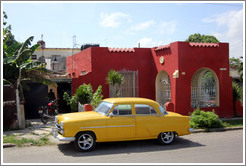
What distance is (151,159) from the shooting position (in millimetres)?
6867

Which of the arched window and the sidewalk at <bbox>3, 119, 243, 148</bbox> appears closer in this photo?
the sidewalk at <bbox>3, 119, 243, 148</bbox>

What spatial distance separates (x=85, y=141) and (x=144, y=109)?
212 centimetres

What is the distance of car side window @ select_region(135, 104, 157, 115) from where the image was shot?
27.7 feet

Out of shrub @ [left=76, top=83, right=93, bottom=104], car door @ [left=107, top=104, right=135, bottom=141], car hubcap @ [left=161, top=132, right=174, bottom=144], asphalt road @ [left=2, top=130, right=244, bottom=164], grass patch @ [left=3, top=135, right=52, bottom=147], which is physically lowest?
asphalt road @ [left=2, top=130, right=244, bottom=164]

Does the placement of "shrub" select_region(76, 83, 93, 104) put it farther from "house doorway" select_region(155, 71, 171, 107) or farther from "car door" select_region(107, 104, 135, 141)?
"car door" select_region(107, 104, 135, 141)

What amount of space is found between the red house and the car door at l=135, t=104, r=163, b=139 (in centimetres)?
568

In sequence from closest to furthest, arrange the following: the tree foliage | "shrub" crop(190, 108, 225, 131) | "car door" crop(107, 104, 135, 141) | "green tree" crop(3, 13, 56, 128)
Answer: "car door" crop(107, 104, 135, 141) → "shrub" crop(190, 108, 225, 131) → "green tree" crop(3, 13, 56, 128) → the tree foliage

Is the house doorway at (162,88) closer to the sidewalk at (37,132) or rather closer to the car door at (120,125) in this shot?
the sidewalk at (37,132)

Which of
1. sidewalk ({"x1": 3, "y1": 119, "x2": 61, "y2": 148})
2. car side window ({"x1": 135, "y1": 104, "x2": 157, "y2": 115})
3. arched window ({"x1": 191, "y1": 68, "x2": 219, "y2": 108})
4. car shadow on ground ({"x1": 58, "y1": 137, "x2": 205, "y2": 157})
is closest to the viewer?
car shadow on ground ({"x1": 58, "y1": 137, "x2": 205, "y2": 157})

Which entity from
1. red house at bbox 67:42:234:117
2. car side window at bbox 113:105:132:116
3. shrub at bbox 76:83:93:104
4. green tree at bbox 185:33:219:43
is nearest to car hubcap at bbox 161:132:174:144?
car side window at bbox 113:105:132:116

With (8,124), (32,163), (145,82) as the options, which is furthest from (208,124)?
(8,124)

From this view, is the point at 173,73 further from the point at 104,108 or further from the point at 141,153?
the point at 141,153

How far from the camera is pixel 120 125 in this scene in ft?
26.5

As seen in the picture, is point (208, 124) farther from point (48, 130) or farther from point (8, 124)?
point (8, 124)
